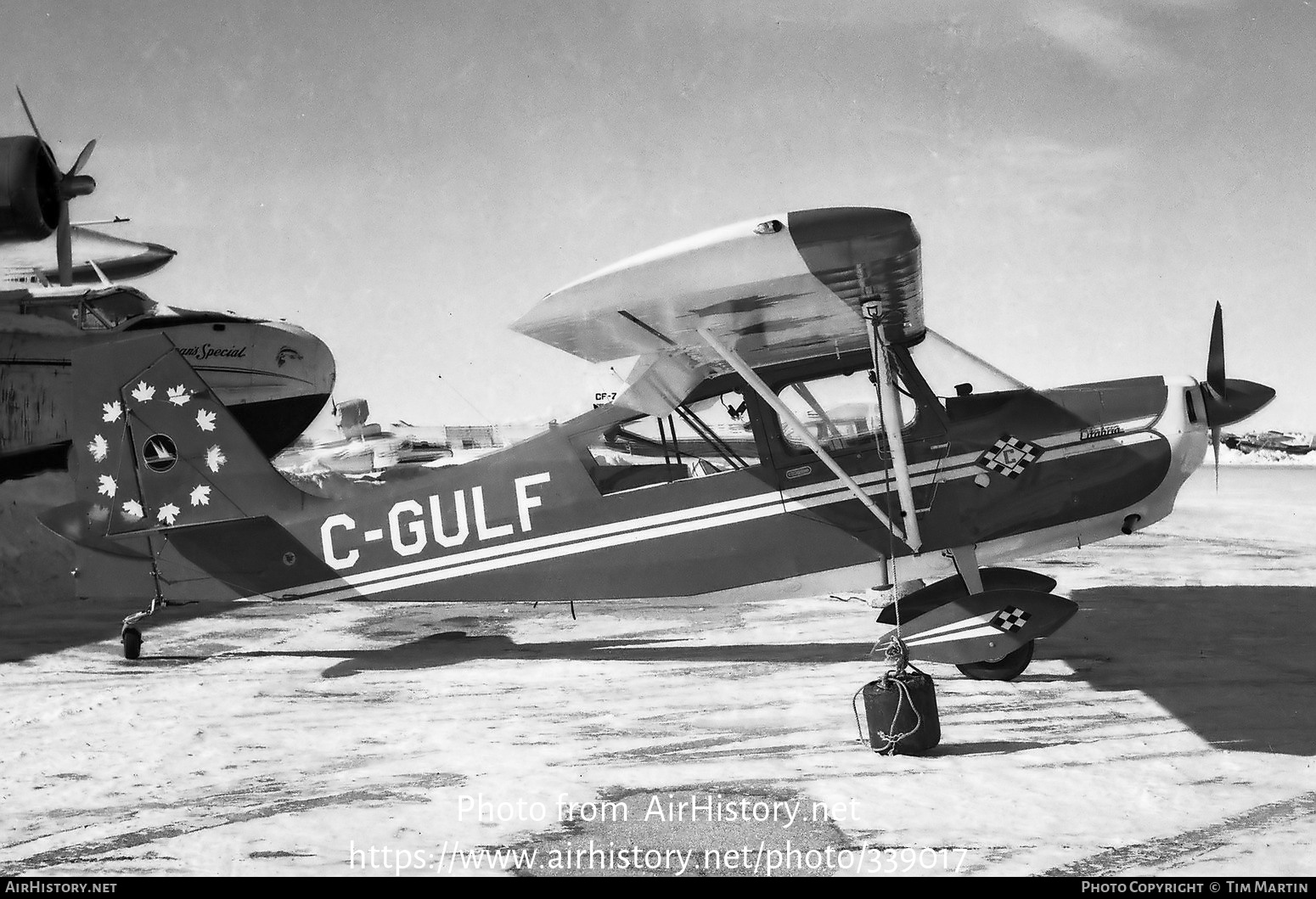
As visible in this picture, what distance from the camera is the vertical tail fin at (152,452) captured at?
7637 mm

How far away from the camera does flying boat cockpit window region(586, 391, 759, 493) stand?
273 inches

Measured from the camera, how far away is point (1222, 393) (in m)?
6.87

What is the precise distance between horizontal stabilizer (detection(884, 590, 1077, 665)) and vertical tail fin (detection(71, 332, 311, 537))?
486cm

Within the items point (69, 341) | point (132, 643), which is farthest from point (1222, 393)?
point (69, 341)

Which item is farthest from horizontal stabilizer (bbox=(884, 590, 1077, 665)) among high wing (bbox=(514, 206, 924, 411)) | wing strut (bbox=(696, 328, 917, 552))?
high wing (bbox=(514, 206, 924, 411))

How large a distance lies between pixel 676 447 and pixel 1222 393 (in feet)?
12.6

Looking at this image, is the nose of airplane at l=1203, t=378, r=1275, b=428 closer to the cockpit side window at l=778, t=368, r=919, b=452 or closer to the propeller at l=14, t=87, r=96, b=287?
the cockpit side window at l=778, t=368, r=919, b=452

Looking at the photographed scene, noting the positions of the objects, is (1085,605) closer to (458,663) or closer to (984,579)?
(984,579)

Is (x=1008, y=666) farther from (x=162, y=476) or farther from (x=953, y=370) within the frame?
(x=162, y=476)

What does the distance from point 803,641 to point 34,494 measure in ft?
34.9

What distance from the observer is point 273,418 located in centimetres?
1495

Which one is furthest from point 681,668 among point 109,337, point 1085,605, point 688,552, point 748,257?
point 109,337

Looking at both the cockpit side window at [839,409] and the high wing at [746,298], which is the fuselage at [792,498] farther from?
the high wing at [746,298]

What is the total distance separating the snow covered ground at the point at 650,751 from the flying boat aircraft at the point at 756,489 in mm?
639
